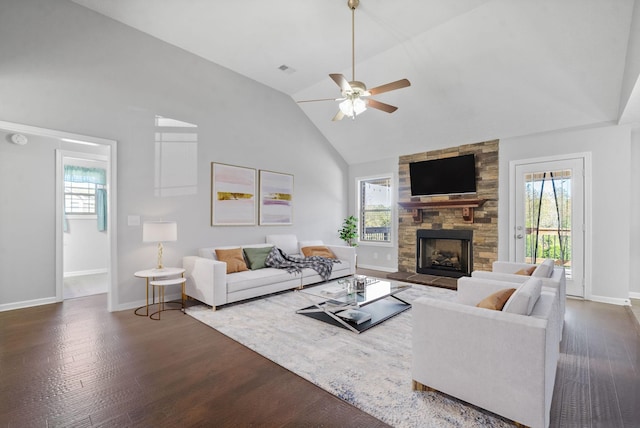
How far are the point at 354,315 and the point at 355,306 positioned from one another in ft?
0.93

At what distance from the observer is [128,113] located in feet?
12.9

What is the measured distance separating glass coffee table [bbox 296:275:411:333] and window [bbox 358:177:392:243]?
3027 mm

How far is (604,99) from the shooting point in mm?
3979

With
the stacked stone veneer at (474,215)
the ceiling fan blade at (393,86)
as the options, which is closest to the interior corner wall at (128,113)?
the ceiling fan blade at (393,86)

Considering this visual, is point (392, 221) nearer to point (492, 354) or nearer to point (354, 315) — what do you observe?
point (354, 315)

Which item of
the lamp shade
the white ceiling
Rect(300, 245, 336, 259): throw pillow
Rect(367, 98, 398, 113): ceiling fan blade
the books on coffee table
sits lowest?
the books on coffee table

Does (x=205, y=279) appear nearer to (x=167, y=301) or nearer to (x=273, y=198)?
(x=167, y=301)

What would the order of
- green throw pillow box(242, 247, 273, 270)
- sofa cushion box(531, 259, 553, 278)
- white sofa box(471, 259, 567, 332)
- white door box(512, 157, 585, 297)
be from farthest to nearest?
green throw pillow box(242, 247, 273, 270) < white door box(512, 157, 585, 297) < sofa cushion box(531, 259, 553, 278) < white sofa box(471, 259, 567, 332)

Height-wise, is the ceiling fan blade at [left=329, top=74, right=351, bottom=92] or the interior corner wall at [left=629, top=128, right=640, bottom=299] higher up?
the ceiling fan blade at [left=329, top=74, right=351, bottom=92]

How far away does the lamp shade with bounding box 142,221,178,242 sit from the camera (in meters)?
3.71

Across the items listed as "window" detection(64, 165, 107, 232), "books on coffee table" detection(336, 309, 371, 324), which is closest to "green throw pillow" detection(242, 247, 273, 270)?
"books on coffee table" detection(336, 309, 371, 324)

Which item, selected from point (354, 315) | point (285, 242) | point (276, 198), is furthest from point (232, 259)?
point (354, 315)

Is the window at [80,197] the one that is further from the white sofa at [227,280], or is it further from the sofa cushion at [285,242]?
the sofa cushion at [285,242]

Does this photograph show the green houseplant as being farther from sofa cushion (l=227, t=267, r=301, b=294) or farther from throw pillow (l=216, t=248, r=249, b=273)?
throw pillow (l=216, t=248, r=249, b=273)
